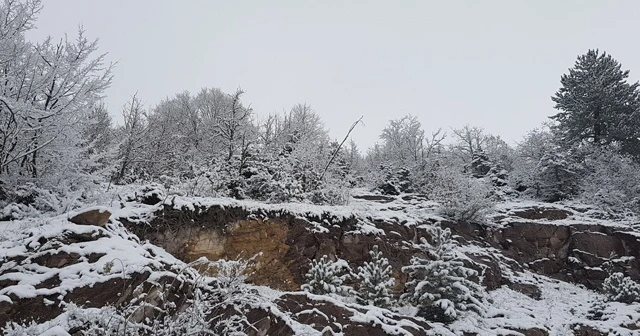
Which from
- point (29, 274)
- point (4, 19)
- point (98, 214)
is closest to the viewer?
point (29, 274)

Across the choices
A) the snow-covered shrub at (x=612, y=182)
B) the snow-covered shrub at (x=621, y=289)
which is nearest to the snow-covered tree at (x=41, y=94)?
the snow-covered shrub at (x=621, y=289)

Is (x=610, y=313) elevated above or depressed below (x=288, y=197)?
below

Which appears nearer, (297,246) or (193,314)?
(193,314)

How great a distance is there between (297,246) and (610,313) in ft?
28.4

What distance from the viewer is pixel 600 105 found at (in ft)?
72.8

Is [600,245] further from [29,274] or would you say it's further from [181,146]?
[181,146]

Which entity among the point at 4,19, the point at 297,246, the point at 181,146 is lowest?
the point at 297,246

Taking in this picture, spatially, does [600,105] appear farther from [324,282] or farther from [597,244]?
[324,282]

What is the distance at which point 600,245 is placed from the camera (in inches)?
584

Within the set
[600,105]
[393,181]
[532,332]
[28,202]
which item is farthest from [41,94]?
[600,105]

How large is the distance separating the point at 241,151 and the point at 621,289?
44.5 feet

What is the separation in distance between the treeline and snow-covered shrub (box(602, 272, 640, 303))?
480cm

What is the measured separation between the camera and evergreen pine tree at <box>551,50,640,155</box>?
21.0 meters

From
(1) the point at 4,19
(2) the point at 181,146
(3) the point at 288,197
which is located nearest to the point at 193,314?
(1) the point at 4,19
